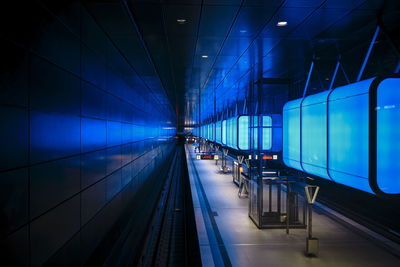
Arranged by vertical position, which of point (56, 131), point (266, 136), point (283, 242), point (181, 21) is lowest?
point (283, 242)

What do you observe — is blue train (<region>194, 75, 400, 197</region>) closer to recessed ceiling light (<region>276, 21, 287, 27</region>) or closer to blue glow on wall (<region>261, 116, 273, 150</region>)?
recessed ceiling light (<region>276, 21, 287, 27</region>)

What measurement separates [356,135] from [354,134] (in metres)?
0.06

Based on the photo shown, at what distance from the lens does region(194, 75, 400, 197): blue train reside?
146 inches

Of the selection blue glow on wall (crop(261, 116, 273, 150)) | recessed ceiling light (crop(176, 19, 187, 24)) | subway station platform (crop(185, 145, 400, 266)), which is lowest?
subway station platform (crop(185, 145, 400, 266))

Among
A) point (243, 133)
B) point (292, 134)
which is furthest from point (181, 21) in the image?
point (243, 133)

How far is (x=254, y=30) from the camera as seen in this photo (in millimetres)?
5988

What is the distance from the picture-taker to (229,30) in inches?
236

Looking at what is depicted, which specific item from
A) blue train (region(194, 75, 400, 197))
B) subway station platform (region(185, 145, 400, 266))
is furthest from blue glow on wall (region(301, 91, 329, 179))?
subway station platform (region(185, 145, 400, 266))

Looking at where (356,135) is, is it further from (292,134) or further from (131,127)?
(131,127)

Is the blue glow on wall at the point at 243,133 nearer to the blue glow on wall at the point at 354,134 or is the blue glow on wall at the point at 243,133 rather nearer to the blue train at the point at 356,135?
the blue train at the point at 356,135

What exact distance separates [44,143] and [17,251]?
1417 millimetres

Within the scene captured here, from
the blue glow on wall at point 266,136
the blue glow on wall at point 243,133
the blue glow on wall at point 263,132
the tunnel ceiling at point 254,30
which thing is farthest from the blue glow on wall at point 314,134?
the blue glow on wall at point 243,133

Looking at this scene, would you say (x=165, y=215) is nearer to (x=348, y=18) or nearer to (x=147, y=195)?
(x=147, y=195)

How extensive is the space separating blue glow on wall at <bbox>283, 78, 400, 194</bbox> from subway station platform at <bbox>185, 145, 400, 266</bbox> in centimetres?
190
